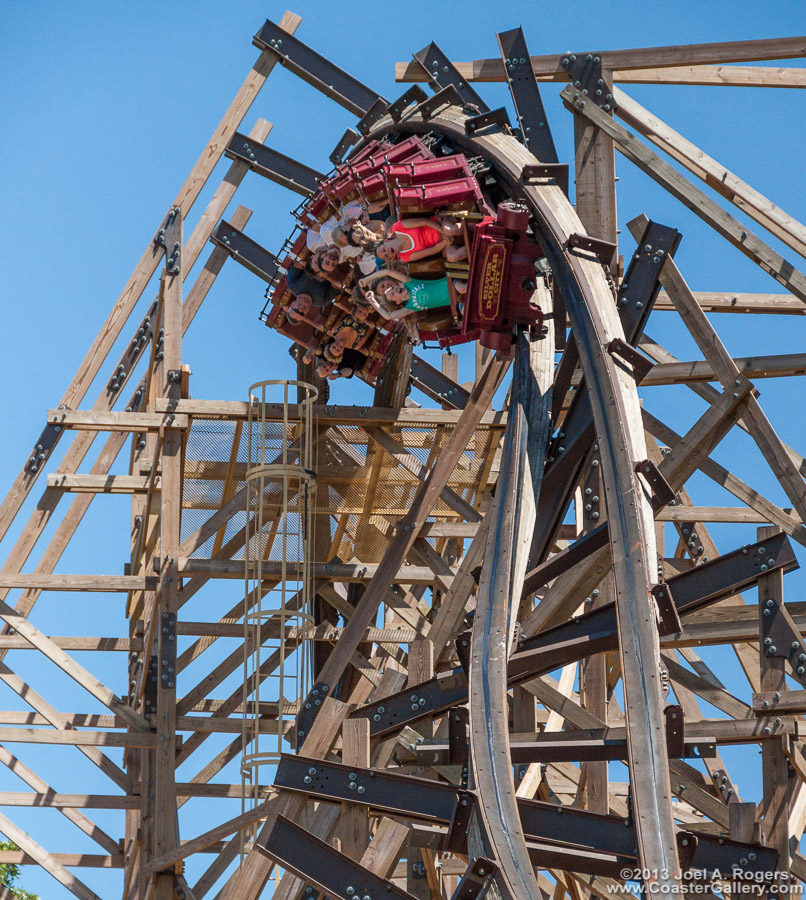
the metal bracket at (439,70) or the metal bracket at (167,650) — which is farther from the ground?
the metal bracket at (439,70)

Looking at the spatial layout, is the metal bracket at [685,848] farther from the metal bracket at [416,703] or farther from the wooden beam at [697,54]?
the wooden beam at [697,54]

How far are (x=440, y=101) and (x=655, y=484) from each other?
563 cm

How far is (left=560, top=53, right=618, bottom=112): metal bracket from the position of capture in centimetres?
1286

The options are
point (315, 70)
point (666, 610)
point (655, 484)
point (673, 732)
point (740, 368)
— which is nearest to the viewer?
point (673, 732)

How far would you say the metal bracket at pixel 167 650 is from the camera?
590 inches

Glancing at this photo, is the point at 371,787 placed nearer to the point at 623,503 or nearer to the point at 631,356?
the point at 623,503

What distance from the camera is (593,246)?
1133 centimetres

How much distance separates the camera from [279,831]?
9.33 meters

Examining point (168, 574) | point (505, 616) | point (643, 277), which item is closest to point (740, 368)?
point (643, 277)

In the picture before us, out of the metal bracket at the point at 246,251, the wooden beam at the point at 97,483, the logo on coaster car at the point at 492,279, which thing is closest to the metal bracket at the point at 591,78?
the logo on coaster car at the point at 492,279

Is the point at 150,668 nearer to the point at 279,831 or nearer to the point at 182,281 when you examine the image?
the point at 182,281

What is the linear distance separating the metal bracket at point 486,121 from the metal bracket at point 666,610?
18.5ft

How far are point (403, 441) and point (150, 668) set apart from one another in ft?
11.1

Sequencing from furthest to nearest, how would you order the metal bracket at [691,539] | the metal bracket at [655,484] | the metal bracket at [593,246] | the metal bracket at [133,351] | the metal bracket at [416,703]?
the metal bracket at [133,351] → the metal bracket at [691,539] → the metal bracket at [593,246] → the metal bracket at [416,703] → the metal bracket at [655,484]
